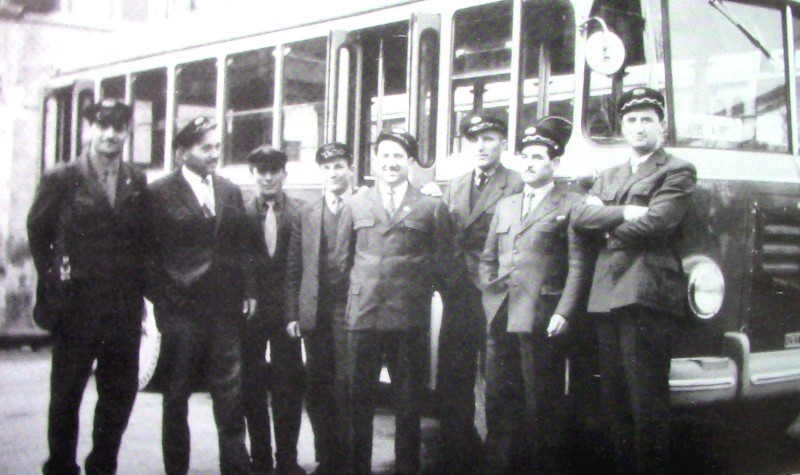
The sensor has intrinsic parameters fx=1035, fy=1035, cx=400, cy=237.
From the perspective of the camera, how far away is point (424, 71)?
5.77 metres

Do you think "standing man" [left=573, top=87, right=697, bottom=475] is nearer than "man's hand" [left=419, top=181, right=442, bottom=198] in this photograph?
Yes

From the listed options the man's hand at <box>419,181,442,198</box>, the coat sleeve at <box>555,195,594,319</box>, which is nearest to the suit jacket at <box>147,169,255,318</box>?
the man's hand at <box>419,181,442,198</box>

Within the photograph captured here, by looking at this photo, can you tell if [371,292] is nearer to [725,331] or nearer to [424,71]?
[424,71]

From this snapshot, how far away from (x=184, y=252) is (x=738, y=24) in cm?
304

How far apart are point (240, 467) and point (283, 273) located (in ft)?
3.66

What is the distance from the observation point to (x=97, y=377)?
4.68m

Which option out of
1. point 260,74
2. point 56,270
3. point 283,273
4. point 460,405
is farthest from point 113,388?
point 260,74

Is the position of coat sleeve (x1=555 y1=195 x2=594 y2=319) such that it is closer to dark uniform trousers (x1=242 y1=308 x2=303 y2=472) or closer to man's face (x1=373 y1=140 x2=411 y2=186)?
man's face (x1=373 y1=140 x2=411 y2=186)

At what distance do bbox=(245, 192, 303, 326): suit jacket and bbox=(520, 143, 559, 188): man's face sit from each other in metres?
1.27

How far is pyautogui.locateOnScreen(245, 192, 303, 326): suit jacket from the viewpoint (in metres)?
5.17

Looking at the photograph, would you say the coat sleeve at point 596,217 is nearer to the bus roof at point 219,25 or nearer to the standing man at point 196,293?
the standing man at point 196,293

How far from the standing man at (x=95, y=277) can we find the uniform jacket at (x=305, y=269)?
2.99 feet

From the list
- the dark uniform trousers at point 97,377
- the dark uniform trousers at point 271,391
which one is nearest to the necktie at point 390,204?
the dark uniform trousers at point 271,391

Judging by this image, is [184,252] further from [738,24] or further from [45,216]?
[738,24]
